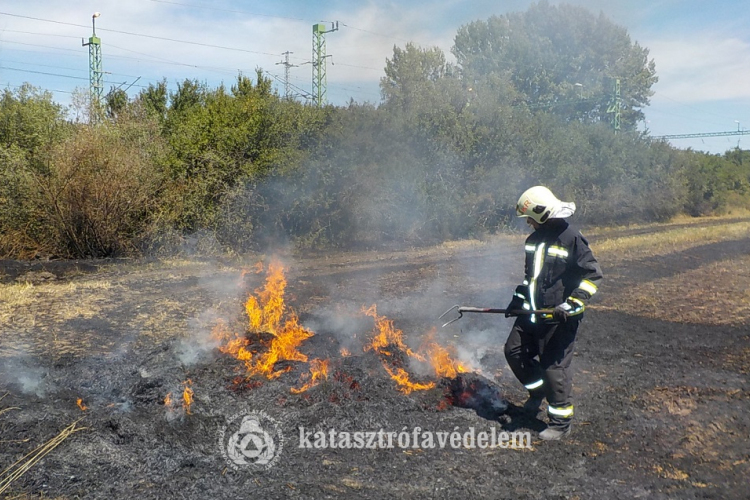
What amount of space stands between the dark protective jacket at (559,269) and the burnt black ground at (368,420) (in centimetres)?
107

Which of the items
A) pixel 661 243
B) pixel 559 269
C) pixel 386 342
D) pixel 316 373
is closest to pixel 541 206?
pixel 559 269

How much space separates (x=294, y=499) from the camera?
12.0ft

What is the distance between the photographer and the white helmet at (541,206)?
15.3 ft

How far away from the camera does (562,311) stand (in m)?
4.50

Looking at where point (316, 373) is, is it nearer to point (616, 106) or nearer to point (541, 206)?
point (541, 206)

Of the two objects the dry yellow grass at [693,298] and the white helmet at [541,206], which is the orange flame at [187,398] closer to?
the white helmet at [541,206]

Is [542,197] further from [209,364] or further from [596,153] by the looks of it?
[596,153]

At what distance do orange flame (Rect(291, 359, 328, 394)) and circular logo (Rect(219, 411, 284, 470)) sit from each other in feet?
1.43

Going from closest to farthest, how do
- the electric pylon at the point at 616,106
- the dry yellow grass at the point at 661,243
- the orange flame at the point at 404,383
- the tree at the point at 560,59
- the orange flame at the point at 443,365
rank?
the orange flame at the point at 404,383
the orange flame at the point at 443,365
the tree at the point at 560,59
the dry yellow grass at the point at 661,243
the electric pylon at the point at 616,106

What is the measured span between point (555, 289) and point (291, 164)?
13.0 m

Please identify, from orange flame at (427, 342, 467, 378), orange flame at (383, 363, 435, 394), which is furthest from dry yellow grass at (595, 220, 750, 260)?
orange flame at (383, 363, 435, 394)

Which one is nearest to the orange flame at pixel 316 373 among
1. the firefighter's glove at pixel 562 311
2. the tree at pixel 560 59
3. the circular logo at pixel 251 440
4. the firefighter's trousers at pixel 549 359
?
the circular logo at pixel 251 440

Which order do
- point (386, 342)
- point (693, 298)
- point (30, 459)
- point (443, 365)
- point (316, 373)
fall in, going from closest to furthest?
point (30, 459) → point (316, 373) → point (443, 365) → point (386, 342) → point (693, 298)

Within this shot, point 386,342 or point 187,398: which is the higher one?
point 386,342
